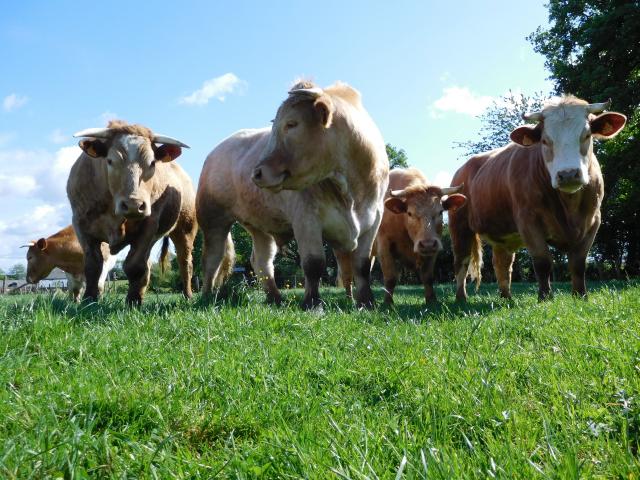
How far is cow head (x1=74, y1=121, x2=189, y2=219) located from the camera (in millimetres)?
6652

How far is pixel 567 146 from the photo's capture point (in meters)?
6.86

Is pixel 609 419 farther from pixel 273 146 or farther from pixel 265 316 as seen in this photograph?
pixel 273 146

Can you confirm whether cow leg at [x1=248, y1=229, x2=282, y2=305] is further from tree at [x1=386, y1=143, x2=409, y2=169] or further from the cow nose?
tree at [x1=386, y1=143, x2=409, y2=169]

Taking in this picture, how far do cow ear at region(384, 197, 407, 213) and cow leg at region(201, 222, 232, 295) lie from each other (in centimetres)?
260

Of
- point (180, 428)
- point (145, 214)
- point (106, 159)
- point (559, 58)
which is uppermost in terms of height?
point (559, 58)

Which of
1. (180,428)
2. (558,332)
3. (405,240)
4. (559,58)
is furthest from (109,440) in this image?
(559,58)

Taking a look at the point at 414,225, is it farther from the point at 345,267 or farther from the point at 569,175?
the point at 569,175

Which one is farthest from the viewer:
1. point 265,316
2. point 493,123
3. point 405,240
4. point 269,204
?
point 493,123

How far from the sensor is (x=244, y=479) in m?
1.72

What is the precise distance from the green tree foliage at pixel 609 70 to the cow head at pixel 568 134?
13428mm

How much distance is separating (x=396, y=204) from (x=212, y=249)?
308cm

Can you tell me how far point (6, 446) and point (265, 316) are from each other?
2.89 meters

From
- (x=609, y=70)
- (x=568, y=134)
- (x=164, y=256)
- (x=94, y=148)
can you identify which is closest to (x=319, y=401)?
(x=94, y=148)

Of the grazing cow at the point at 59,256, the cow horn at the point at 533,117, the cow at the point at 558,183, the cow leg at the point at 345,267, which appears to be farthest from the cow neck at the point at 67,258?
the cow horn at the point at 533,117
